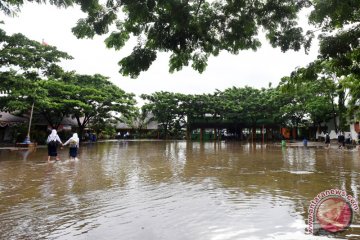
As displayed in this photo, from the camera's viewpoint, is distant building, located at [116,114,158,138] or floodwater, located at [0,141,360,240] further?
distant building, located at [116,114,158,138]

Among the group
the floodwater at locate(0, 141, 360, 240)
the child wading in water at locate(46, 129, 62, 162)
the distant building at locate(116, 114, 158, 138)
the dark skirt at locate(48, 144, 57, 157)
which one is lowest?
the floodwater at locate(0, 141, 360, 240)

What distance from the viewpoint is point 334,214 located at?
5566mm

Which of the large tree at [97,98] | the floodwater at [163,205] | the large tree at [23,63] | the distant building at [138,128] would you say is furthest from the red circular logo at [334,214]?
the distant building at [138,128]

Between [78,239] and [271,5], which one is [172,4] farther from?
[78,239]

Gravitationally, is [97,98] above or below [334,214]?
above

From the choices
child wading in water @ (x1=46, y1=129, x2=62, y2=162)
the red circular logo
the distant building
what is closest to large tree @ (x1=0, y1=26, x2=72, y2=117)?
child wading in water @ (x1=46, y1=129, x2=62, y2=162)

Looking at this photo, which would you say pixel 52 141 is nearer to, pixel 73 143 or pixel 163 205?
pixel 73 143

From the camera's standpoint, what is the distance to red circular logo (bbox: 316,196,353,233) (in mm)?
5051

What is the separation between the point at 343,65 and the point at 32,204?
7.42 m

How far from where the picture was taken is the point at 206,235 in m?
4.68

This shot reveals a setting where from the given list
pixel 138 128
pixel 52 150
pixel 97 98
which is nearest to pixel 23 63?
pixel 52 150

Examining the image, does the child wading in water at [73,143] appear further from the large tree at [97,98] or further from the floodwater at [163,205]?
the large tree at [97,98]

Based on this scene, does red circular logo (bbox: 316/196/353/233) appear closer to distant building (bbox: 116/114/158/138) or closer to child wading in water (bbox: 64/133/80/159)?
child wading in water (bbox: 64/133/80/159)

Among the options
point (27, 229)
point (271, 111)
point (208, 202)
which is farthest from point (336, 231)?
point (271, 111)
